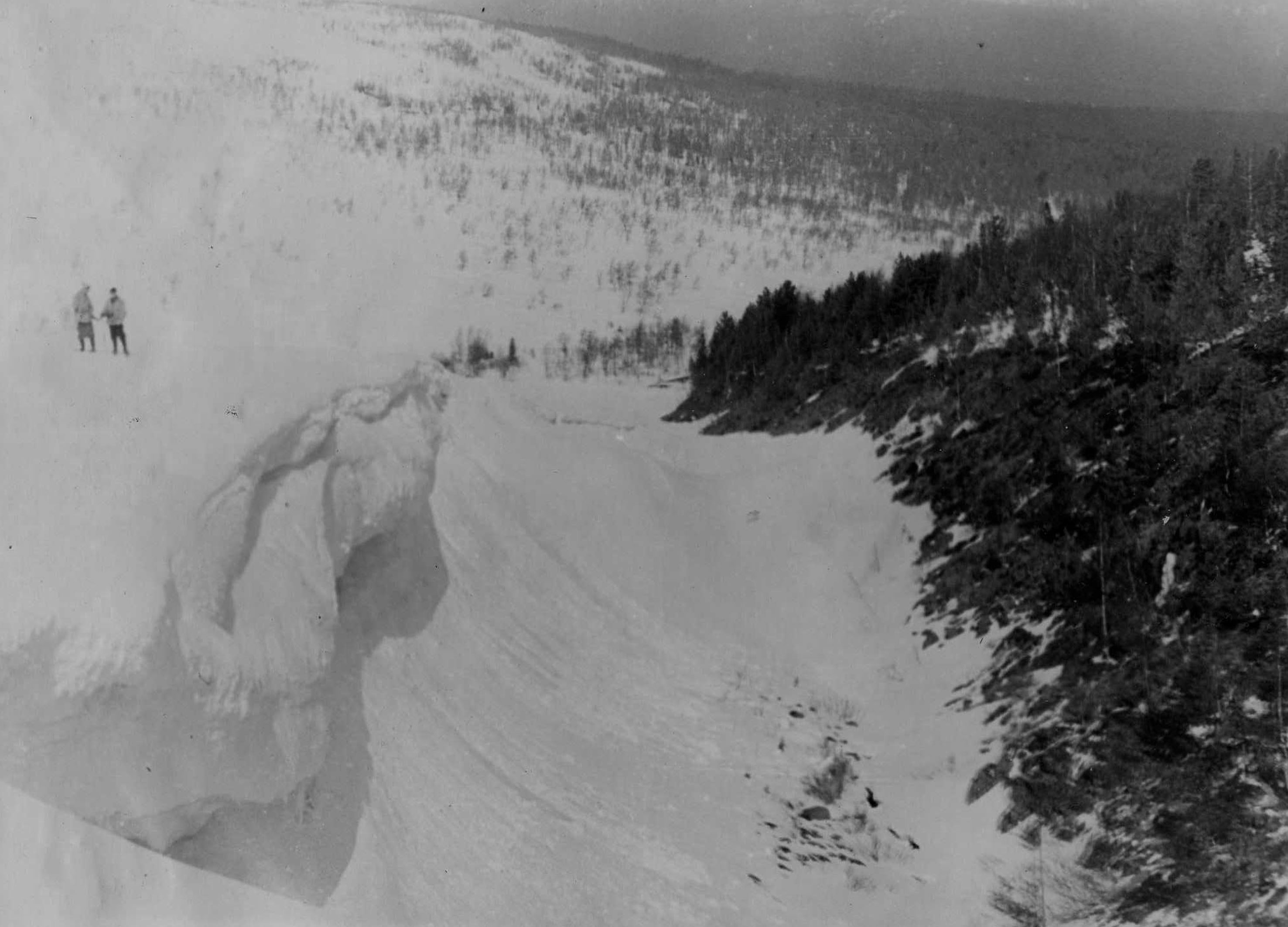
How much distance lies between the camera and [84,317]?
252 inches

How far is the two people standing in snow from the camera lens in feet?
20.6

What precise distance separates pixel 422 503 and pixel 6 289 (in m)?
3.72

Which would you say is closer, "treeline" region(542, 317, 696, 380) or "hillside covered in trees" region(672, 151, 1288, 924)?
"hillside covered in trees" region(672, 151, 1288, 924)

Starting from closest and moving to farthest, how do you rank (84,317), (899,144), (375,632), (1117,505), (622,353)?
(84,317) < (375,632) < (1117,505) < (622,353) < (899,144)

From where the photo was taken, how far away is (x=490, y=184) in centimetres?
3809

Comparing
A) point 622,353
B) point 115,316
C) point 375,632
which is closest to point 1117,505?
point 375,632

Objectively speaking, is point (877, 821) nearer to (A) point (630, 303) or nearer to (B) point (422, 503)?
(B) point (422, 503)

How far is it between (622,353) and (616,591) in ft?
59.9

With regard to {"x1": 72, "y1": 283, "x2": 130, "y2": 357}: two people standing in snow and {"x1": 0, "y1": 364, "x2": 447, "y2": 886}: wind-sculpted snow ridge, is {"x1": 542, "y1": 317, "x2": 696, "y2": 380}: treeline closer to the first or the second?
{"x1": 0, "y1": 364, "x2": 447, "y2": 886}: wind-sculpted snow ridge

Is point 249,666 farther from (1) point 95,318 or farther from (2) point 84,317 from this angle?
(1) point 95,318

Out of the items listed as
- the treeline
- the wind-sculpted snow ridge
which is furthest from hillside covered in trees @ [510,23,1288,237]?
the wind-sculpted snow ridge

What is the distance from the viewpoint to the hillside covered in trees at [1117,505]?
709cm

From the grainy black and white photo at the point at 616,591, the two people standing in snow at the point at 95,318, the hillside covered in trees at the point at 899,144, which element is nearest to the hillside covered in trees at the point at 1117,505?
the grainy black and white photo at the point at 616,591

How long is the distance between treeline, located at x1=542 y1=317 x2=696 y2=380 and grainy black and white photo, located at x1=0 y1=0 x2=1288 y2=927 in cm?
813
